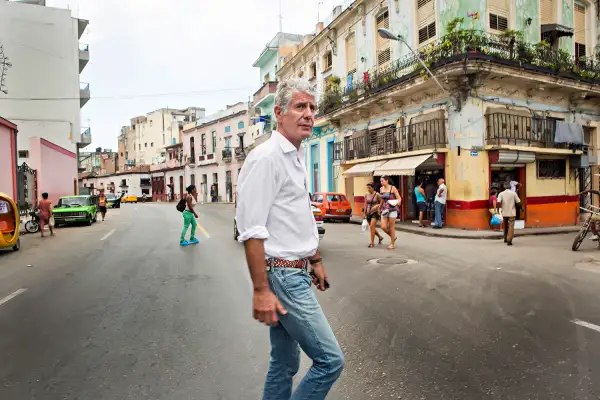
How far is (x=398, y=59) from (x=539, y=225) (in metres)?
8.99

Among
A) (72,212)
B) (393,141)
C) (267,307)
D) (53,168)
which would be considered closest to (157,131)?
(53,168)

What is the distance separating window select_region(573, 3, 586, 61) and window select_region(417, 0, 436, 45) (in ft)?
23.1

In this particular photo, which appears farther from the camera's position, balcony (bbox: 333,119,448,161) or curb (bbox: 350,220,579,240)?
balcony (bbox: 333,119,448,161)

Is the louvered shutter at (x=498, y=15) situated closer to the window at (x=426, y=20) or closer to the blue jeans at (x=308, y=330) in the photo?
the window at (x=426, y=20)

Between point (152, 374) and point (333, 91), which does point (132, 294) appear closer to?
point (152, 374)

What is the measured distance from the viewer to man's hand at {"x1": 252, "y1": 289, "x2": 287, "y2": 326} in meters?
2.07

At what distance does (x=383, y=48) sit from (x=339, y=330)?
19.0 meters

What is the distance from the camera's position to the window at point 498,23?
1631 centimetres

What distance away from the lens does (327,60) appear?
90.4 ft

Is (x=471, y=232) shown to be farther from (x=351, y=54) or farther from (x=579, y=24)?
(x=351, y=54)

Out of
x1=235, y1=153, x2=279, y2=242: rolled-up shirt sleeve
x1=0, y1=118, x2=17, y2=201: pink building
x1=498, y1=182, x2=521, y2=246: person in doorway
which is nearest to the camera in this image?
x1=235, y1=153, x2=279, y2=242: rolled-up shirt sleeve

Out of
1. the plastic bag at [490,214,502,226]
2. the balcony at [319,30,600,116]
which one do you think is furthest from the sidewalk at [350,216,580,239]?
the balcony at [319,30,600,116]

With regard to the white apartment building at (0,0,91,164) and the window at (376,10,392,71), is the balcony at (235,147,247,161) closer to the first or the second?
the white apartment building at (0,0,91,164)

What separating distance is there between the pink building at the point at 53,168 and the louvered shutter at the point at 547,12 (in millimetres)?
26910
